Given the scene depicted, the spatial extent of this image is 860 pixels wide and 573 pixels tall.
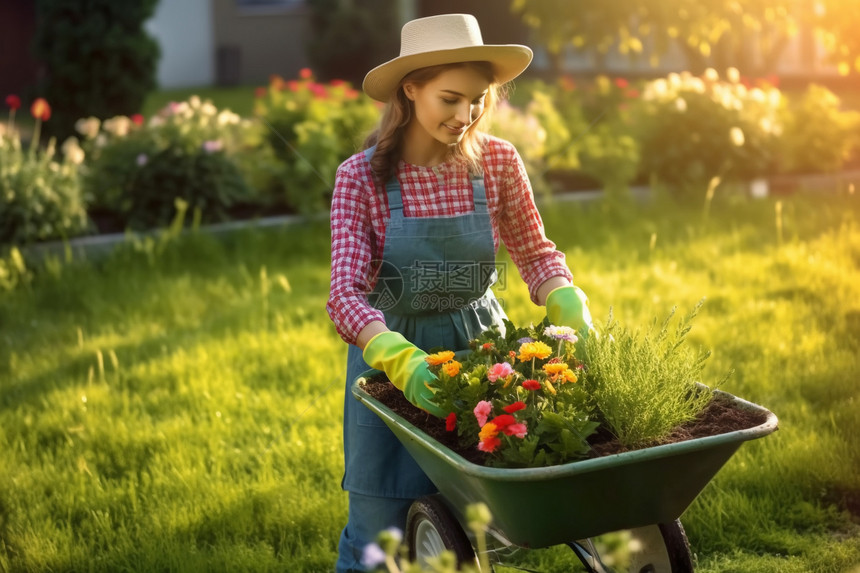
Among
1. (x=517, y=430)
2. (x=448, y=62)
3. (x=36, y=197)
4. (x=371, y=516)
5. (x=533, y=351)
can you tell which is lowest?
(x=371, y=516)

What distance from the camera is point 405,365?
2354 mm

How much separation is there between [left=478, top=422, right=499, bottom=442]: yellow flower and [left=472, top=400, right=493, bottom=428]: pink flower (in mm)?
48

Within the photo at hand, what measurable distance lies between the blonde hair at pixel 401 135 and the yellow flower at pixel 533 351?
71cm

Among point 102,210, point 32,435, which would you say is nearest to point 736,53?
point 102,210

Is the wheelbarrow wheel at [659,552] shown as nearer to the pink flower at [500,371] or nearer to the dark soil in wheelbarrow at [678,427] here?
the dark soil in wheelbarrow at [678,427]

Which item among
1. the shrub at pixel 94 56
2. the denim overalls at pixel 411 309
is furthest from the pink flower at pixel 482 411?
the shrub at pixel 94 56

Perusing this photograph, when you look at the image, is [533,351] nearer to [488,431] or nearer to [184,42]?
[488,431]

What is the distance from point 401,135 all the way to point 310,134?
4.16 metres

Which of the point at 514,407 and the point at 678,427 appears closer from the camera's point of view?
the point at 514,407

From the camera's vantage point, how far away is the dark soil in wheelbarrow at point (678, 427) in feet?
7.22

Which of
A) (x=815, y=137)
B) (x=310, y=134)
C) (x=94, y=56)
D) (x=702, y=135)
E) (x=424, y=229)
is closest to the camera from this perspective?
(x=424, y=229)

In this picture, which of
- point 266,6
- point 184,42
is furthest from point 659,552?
point 266,6

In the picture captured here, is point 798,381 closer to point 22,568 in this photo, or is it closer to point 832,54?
point 22,568

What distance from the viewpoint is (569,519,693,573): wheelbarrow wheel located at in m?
2.36
